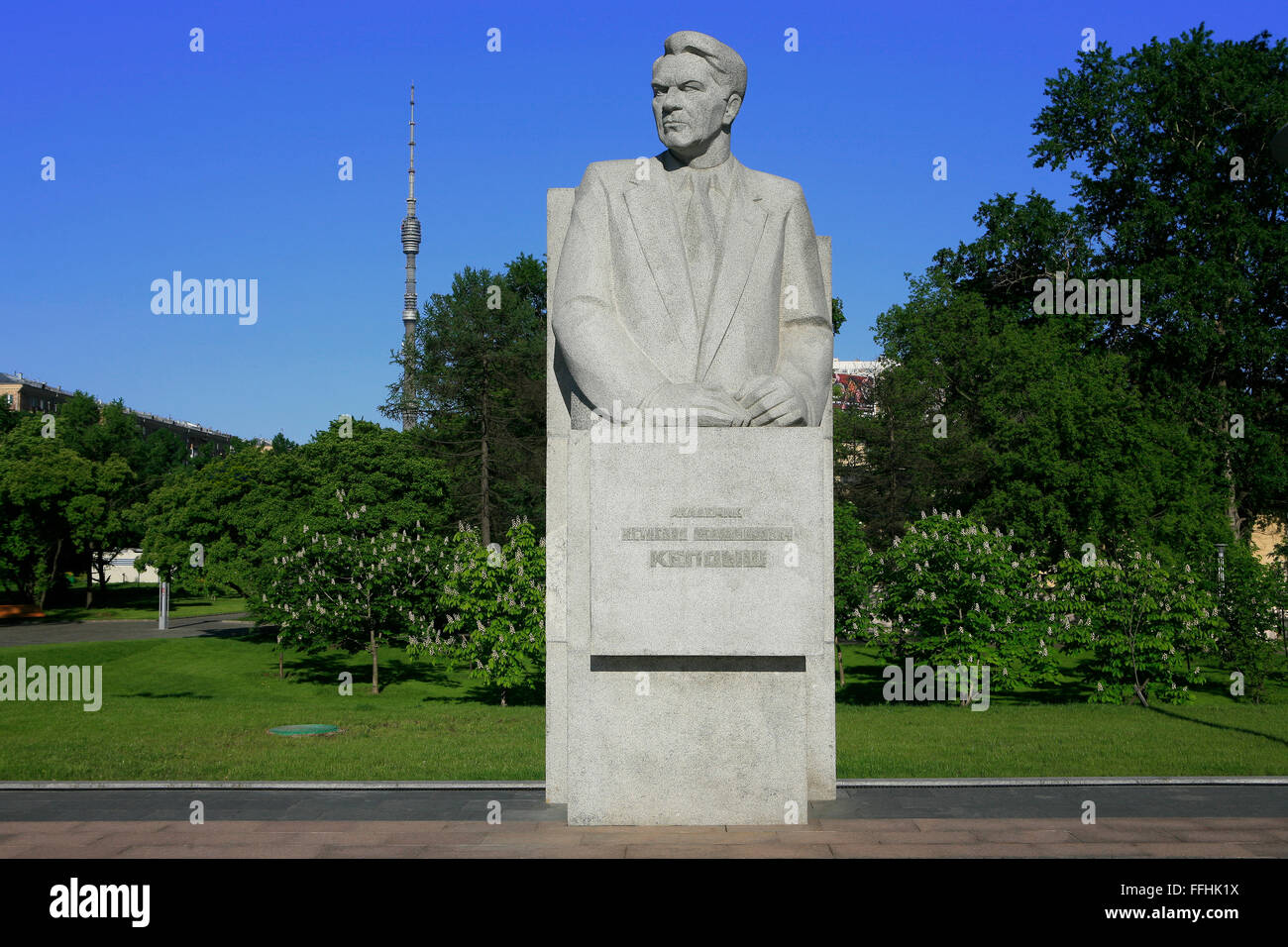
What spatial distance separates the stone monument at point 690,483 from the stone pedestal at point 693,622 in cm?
1

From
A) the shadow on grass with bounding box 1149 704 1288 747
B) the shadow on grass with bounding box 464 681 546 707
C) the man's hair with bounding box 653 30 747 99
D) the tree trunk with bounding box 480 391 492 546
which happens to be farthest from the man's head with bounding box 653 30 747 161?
the tree trunk with bounding box 480 391 492 546

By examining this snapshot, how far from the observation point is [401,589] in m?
29.5

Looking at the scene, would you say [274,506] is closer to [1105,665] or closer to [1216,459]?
[1105,665]

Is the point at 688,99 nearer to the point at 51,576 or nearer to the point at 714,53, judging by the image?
the point at 714,53

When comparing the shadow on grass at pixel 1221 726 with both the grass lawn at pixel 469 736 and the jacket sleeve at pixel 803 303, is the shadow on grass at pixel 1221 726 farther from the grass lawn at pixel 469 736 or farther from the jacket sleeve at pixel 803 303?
the jacket sleeve at pixel 803 303

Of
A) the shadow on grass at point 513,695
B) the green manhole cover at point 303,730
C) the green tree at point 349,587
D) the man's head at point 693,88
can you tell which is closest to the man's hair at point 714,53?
the man's head at point 693,88

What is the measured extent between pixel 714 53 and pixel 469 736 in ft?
43.0

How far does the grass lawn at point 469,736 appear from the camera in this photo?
1391cm

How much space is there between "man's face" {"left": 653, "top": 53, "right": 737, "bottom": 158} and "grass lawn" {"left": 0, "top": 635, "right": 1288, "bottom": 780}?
7296 millimetres

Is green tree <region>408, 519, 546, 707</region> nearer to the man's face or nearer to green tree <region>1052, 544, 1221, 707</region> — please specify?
green tree <region>1052, 544, 1221, 707</region>

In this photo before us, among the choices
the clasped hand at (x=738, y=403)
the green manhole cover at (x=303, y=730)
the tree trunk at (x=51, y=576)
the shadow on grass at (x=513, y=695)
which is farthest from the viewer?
the tree trunk at (x=51, y=576)
